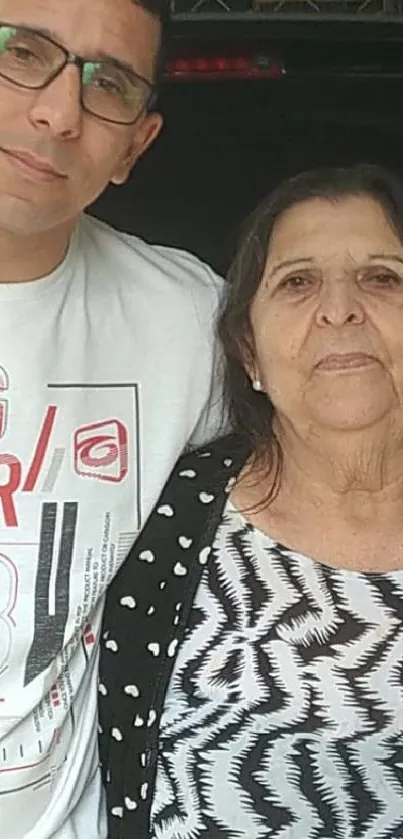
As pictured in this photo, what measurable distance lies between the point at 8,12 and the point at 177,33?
108 cm

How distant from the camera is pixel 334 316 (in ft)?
4.67

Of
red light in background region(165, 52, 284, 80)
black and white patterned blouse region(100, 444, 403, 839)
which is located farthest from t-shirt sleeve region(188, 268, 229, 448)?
red light in background region(165, 52, 284, 80)

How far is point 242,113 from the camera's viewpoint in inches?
90.0

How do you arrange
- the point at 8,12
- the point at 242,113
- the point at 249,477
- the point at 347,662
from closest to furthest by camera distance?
1. the point at 8,12
2. the point at 347,662
3. the point at 249,477
4. the point at 242,113

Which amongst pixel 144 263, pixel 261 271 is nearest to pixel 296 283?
pixel 261 271

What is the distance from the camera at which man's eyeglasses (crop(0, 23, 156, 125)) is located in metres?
1.30

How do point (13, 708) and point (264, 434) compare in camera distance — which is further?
point (264, 434)

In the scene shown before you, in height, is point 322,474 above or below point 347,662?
above

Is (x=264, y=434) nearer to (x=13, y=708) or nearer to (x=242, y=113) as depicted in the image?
(x=13, y=708)

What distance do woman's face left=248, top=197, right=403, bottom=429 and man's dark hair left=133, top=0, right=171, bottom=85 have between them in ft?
0.70

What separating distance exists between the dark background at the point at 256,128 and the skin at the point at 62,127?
713 mm

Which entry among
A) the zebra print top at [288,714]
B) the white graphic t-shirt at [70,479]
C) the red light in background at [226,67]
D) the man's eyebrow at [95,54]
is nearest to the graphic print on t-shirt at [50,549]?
the white graphic t-shirt at [70,479]

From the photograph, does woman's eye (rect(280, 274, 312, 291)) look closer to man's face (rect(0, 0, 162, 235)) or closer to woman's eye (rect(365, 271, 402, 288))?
woman's eye (rect(365, 271, 402, 288))

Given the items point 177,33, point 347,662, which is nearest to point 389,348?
point 347,662
